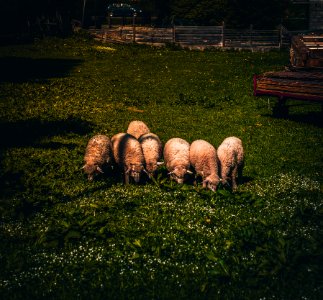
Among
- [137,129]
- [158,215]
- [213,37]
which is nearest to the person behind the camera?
[158,215]

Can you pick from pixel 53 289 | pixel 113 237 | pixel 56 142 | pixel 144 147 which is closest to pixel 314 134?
pixel 144 147

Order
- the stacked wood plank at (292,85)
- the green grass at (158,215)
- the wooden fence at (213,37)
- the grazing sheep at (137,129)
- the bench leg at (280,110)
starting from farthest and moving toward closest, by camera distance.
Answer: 1. the wooden fence at (213,37)
2. the bench leg at (280,110)
3. the stacked wood plank at (292,85)
4. the grazing sheep at (137,129)
5. the green grass at (158,215)

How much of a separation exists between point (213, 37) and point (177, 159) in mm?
28842

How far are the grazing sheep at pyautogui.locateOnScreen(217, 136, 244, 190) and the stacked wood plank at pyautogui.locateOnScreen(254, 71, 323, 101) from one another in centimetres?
585

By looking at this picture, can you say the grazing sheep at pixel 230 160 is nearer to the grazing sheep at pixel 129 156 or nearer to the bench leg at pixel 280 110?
the grazing sheep at pixel 129 156

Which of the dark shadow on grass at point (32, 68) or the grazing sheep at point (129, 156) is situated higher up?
the dark shadow on grass at point (32, 68)

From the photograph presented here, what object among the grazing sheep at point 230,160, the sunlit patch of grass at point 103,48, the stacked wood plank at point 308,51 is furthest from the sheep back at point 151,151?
the sunlit patch of grass at point 103,48

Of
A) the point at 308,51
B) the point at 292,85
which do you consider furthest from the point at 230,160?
the point at 308,51

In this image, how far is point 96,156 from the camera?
9.23 meters

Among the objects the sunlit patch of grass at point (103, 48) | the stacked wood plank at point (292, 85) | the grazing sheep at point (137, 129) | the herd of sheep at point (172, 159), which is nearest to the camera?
the herd of sheep at point (172, 159)

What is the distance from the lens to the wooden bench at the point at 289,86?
14041mm

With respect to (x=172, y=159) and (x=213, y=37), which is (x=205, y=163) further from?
(x=213, y=37)

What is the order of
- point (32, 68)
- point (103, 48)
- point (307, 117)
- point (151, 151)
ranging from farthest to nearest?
point (103, 48) < point (32, 68) < point (307, 117) < point (151, 151)

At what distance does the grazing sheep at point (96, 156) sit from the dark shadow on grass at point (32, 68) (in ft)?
43.7
